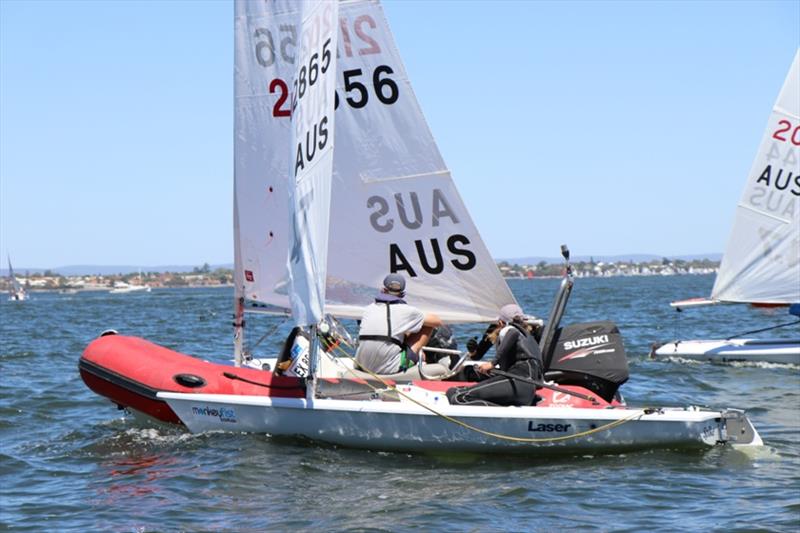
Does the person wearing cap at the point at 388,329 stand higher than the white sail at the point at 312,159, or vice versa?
the white sail at the point at 312,159

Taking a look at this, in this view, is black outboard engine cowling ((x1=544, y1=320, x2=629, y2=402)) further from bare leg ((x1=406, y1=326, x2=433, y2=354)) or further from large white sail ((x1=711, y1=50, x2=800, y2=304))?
large white sail ((x1=711, y1=50, x2=800, y2=304))

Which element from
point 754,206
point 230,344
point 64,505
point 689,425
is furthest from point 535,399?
point 230,344

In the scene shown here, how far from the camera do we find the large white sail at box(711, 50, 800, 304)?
2022 cm

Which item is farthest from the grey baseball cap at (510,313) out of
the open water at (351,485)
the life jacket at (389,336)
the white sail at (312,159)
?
the white sail at (312,159)

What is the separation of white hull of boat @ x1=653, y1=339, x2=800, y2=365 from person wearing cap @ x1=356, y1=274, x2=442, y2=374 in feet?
32.6

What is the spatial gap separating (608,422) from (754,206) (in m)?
12.1

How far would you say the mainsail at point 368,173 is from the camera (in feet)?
38.0

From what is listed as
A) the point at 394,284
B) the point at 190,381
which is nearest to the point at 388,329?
the point at 394,284

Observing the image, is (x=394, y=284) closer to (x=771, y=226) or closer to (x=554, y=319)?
(x=554, y=319)

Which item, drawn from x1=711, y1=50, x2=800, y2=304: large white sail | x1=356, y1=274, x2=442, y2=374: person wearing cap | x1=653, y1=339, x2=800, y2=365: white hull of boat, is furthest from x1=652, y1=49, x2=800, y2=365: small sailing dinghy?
x1=356, y1=274, x2=442, y2=374: person wearing cap

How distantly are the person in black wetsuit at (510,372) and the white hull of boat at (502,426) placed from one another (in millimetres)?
190

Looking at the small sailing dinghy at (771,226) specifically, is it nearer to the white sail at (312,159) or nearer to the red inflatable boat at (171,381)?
the red inflatable boat at (171,381)

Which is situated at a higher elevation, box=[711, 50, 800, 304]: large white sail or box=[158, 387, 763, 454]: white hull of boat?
box=[711, 50, 800, 304]: large white sail

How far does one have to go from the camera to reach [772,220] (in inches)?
802
